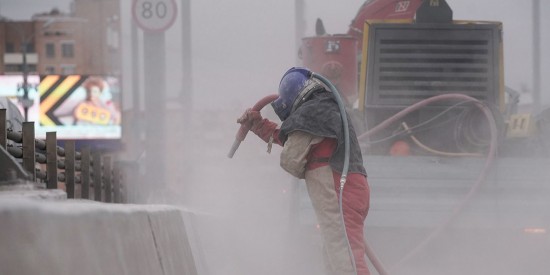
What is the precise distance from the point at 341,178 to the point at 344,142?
28 cm

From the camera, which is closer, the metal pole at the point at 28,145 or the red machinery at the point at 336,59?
the metal pole at the point at 28,145

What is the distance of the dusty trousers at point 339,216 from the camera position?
669cm

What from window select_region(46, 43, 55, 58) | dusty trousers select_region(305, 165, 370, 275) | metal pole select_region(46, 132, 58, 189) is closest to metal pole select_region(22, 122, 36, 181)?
metal pole select_region(46, 132, 58, 189)

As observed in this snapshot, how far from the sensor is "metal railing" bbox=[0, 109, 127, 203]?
8.61 meters

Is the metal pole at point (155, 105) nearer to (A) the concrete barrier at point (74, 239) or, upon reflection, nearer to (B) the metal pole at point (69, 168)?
(B) the metal pole at point (69, 168)

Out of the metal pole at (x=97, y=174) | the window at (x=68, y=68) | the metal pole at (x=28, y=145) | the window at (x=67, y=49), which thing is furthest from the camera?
the window at (x=67, y=49)

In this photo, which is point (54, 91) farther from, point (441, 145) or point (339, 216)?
point (339, 216)

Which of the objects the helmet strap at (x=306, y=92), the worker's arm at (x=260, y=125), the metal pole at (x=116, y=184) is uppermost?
the helmet strap at (x=306, y=92)

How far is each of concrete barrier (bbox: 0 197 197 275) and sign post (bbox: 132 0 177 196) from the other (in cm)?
1166

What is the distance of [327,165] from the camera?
676 cm

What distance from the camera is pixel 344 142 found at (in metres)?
6.74

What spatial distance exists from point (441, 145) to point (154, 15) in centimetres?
757

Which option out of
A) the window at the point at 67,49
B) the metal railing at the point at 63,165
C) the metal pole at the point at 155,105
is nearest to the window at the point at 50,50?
the window at the point at 67,49

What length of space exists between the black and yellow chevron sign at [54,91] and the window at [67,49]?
45.8m
